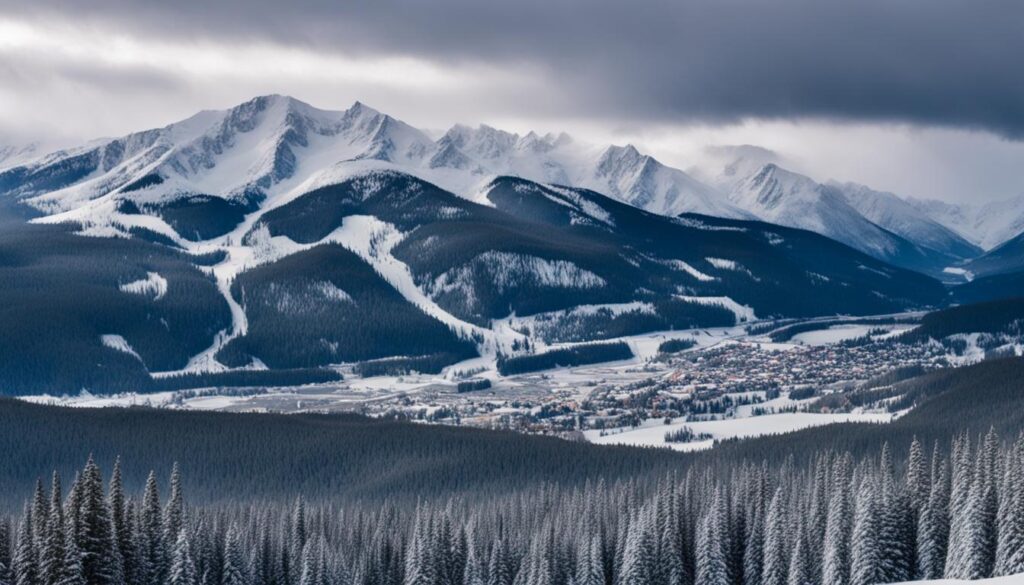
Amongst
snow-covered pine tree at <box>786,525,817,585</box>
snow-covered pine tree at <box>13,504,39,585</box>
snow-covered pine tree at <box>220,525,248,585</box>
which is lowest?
snow-covered pine tree at <box>786,525,817,585</box>

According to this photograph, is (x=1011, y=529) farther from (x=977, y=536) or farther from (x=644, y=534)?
(x=644, y=534)

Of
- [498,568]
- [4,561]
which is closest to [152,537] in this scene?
[4,561]

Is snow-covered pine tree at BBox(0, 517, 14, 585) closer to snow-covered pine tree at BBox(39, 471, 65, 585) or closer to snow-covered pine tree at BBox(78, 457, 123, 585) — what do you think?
snow-covered pine tree at BBox(39, 471, 65, 585)

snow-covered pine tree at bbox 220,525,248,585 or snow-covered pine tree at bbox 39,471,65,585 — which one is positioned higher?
snow-covered pine tree at bbox 39,471,65,585

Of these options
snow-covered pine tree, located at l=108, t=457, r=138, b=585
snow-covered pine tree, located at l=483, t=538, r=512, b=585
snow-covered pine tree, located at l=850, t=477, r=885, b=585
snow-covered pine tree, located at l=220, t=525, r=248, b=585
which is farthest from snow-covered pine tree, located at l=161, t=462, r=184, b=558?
snow-covered pine tree, located at l=850, t=477, r=885, b=585

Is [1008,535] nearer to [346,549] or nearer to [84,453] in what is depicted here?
[346,549]

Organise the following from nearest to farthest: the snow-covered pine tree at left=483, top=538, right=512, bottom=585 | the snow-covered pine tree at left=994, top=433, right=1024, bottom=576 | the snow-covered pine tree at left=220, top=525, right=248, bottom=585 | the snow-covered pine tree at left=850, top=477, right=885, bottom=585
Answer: the snow-covered pine tree at left=994, top=433, right=1024, bottom=576 < the snow-covered pine tree at left=850, top=477, right=885, bottom=585 < the snow-covered pine tree at left=220, top=525, right=248, bottom=585 < the snow-covered pine tree at left=483, top=538, right=512, bottom=585

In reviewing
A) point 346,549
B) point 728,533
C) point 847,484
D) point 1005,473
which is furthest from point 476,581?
point 1005,473

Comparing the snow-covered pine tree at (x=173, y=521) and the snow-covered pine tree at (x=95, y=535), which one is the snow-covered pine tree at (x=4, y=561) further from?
the snow-covered pine tree at (x=173, y=521)
